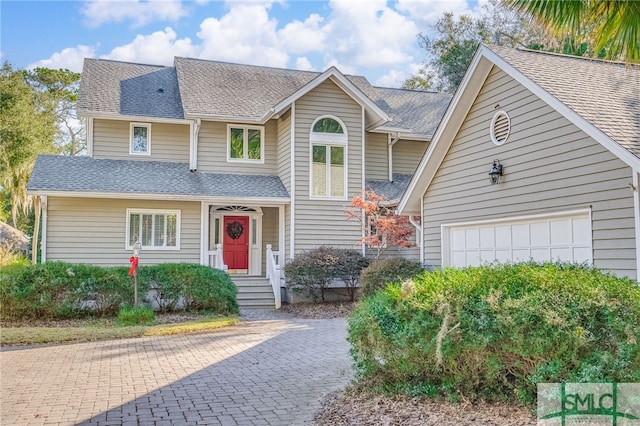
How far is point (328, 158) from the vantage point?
17.8 metres

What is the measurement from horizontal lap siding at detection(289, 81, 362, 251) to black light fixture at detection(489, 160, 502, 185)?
24.2ft

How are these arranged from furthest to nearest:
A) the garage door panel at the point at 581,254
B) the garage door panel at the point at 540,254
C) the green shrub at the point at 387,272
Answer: the green shrub at the point at 387,272, the garage door panel at the point at 540,254, the garage door panel at the point at 581,254

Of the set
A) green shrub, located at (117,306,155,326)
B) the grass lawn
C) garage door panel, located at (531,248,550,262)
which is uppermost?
garage door panel, located at (531,248,550,262)

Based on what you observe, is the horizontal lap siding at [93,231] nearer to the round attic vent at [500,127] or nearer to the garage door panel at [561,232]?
the round attic vent at [500,127]

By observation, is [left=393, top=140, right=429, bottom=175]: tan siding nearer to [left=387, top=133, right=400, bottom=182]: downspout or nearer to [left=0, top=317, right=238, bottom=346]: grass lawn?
[left=387, top=133, right=400, bottom=182]: downspout

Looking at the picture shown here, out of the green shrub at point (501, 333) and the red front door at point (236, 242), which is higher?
the red front door at point (236, 242)

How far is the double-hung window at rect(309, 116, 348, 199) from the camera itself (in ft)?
57.9

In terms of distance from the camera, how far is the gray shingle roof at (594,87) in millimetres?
8430

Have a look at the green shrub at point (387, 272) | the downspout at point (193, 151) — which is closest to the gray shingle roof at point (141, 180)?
the downspout at point (193, 151)

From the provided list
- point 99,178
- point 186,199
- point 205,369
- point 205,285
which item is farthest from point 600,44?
point 99,178

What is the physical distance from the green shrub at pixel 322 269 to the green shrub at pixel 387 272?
204 cm

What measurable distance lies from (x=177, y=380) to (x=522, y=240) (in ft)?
22.3

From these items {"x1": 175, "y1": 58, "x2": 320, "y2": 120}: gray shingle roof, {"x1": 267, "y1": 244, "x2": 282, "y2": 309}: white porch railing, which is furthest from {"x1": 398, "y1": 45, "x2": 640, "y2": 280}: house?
{"x1": 175, "y1": 58, "x2": 320, "y2": 120}: gray shingle roof

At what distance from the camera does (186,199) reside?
16.6m
